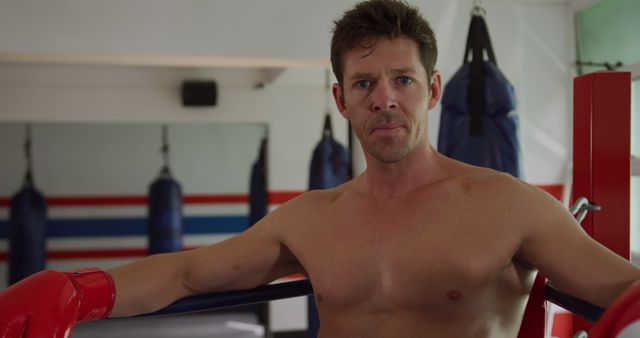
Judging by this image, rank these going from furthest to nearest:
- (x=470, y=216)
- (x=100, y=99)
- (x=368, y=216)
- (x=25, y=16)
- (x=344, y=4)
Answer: (x=100, y=99)
(x=344, y=4)
(x=25, y=16)
(x=368, y=216)
(x=470, y=216)

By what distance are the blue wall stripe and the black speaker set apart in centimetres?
190

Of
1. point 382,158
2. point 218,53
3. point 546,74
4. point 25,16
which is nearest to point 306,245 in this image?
point 382,158

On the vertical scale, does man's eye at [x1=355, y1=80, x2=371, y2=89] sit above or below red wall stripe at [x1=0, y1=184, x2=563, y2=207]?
above

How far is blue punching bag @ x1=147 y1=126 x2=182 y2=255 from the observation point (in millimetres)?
6055

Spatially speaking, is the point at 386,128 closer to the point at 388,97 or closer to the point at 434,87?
the point at 388,97

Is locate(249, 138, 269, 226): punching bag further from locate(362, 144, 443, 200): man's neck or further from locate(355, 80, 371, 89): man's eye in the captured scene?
locate(355, 80, 371, 89): man's eye

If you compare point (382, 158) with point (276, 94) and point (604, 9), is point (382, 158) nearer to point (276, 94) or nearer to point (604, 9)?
point (604, 9)

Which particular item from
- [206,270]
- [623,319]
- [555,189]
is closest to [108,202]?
[555,189]

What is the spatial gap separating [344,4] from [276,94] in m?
2.60

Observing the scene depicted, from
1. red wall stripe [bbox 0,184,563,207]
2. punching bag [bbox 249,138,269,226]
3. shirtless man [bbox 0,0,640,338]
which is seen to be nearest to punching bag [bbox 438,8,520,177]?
shirtless man [bbox 0,0,640,338]

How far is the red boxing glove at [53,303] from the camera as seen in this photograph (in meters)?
1.27

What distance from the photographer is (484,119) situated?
105 inches

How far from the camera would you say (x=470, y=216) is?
4.82 ft

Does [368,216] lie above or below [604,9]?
below
